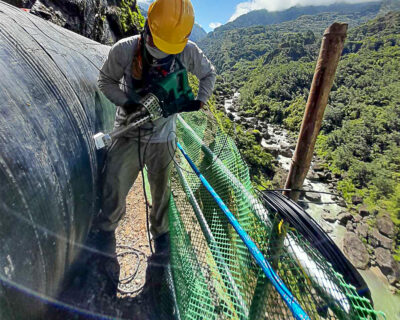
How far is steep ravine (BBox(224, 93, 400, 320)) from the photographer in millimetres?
12992

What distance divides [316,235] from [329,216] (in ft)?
66.5

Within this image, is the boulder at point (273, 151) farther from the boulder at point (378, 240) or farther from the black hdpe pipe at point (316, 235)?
the black hdpe pipe at point (316, 235)

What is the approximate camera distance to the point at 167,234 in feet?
10.6

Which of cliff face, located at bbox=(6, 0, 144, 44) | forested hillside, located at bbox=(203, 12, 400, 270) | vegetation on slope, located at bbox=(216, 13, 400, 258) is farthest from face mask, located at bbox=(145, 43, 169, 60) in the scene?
vegetation on slope, located at bbox=(216, 13, 400, 258)

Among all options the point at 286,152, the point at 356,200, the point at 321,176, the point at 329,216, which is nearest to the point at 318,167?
the point at 321,176

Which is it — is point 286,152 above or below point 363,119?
below

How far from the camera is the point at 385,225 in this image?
17984 mm

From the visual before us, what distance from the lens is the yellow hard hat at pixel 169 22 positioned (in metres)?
2.02

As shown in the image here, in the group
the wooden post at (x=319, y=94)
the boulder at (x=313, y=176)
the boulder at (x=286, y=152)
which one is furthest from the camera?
the boulder at (x=286, y=152)

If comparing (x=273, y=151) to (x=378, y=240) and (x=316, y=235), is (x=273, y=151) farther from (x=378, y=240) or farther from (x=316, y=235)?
(x=316, y=235)

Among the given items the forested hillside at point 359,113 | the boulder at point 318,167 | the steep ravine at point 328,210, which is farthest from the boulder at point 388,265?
the boulder at point 318,167

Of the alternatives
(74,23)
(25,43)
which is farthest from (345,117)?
(25,43)

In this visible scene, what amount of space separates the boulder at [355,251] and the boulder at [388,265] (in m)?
0.83

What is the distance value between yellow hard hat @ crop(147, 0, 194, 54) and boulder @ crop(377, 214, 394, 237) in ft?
72.3
